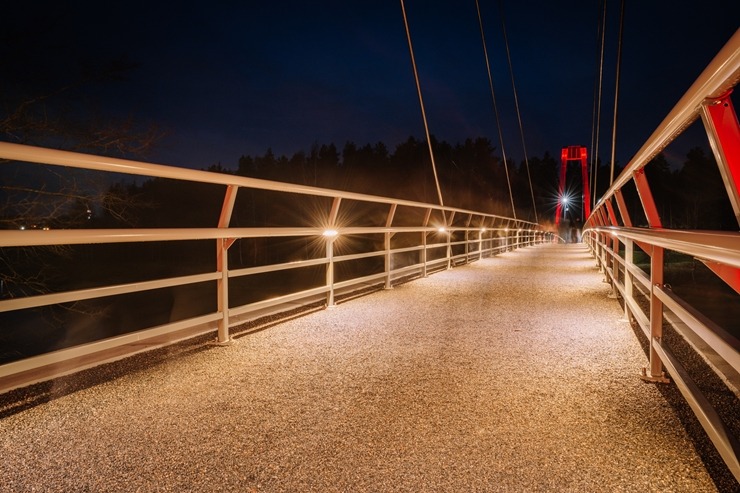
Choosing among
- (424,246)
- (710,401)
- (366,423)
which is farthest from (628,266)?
(424,246)

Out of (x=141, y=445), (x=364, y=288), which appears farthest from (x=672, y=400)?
(x=364, y=288)

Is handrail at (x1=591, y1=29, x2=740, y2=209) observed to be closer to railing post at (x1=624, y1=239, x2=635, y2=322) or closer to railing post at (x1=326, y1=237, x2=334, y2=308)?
railing post at (x1=624, y1=239, x2=635, y2=322)

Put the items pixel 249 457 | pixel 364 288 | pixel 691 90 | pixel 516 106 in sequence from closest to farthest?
pixel 691 90, pixel 249 457, pixel 364 288, pixel 516 106

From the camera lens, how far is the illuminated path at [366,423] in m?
1.38

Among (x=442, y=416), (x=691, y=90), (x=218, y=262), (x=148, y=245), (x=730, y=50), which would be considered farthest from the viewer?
(x=148, y=245)

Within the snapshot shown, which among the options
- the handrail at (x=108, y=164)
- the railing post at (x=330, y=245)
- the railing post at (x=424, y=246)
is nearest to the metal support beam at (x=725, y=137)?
the handrail at (x=108, y=164)

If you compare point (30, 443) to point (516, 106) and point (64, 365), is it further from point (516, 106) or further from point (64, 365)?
point (516, 106)

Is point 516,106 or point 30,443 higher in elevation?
point 516,106

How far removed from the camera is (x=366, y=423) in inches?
68.2

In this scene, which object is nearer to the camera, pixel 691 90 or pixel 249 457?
pixel 691 90

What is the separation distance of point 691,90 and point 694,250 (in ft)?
1.47

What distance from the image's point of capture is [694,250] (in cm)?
126

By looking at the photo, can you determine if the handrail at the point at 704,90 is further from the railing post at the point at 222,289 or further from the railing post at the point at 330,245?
the railing post at the point at 330,245

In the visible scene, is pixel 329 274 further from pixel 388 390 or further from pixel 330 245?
pixel 388 390
